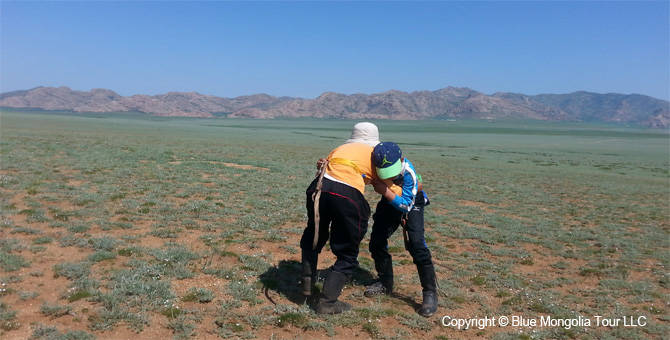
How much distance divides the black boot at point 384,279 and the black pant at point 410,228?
23 cm

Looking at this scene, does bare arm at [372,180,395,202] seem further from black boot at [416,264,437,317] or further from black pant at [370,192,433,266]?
black boot at [416,264,437,317]

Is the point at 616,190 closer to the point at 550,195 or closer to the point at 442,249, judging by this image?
the point at 550,195

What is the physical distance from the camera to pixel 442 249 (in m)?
8.49

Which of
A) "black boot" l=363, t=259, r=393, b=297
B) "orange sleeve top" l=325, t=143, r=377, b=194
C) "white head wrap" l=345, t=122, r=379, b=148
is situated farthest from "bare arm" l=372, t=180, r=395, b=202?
"black boot" l=363, t=259, r=393, b=297

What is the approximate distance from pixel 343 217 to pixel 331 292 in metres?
0.97

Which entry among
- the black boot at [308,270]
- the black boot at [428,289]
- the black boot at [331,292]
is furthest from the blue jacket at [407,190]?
the black boot at [308,270]

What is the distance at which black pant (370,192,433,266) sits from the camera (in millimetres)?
5160

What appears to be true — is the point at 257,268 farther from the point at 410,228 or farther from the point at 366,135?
the point at 366,135

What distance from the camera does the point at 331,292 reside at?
479 centimetres

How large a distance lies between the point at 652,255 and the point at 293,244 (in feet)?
27.3

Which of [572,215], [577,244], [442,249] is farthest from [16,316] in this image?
[572,215]

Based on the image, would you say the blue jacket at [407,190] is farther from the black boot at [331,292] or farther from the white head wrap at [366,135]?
the black boot at [331,292]

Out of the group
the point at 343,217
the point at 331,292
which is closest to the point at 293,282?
the point at 331,292

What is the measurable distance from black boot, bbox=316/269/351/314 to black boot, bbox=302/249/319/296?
35 centimetres
